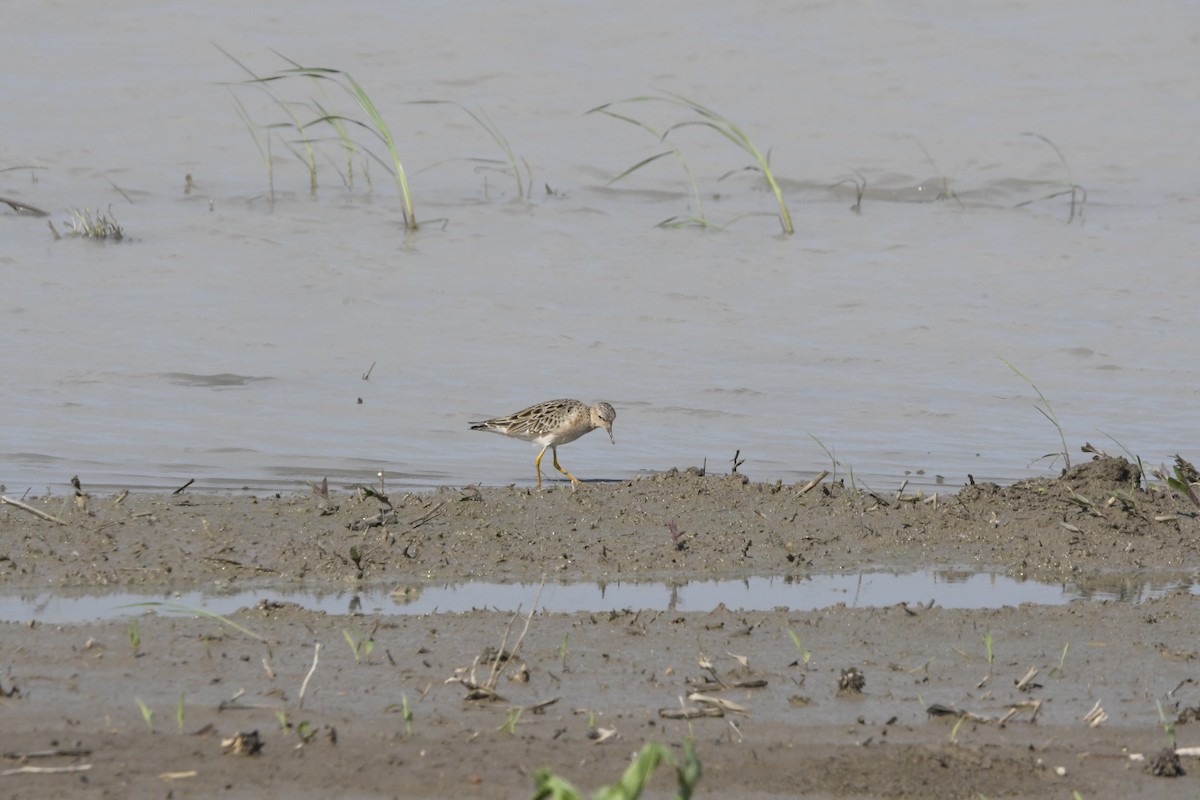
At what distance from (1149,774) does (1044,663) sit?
1073 millimetres

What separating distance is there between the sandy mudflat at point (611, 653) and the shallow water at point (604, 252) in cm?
123

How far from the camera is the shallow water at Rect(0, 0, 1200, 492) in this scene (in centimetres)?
937

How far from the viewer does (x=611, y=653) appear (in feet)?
16.8

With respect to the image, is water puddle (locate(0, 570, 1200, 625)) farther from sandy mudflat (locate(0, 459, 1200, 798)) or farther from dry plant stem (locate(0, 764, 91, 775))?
dry plant stem (locate(0, 764, 91, 775))

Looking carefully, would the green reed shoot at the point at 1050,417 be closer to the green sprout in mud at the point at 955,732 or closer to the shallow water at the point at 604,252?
the shallow water at the point at 604,252

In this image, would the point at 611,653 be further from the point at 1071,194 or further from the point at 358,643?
the point at 1071,194

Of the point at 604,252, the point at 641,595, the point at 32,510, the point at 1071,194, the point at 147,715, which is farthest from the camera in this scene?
the point at 1071,194

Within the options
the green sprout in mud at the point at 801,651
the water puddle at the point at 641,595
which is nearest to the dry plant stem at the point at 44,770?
the water puddle at the point at 641,595

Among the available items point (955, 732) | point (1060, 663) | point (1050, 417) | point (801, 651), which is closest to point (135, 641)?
point (801, 651)

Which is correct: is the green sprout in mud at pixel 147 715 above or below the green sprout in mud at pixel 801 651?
above

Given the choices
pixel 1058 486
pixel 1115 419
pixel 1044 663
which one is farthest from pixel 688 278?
pixel 1044 663

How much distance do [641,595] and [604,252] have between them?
8.15 metres

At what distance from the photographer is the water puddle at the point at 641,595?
18.6 ft

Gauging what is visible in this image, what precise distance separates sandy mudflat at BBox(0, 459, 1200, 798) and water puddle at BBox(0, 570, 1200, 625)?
11 cm
